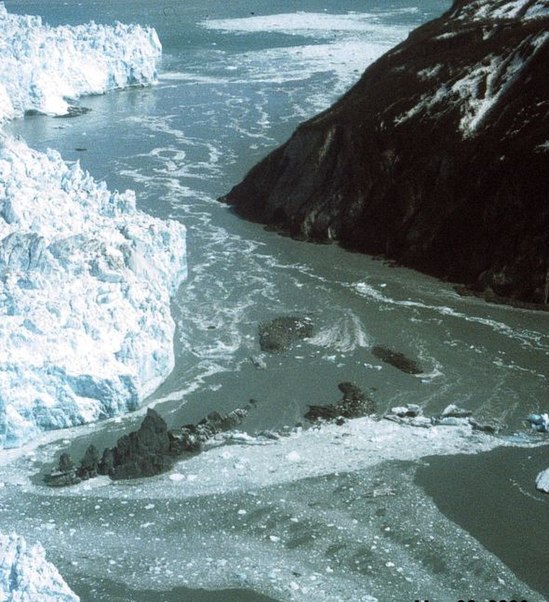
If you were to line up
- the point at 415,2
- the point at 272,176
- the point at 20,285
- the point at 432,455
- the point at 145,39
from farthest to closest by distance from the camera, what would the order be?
the point at 415,2 < the point at 145,39 < the point at 272,176 < the point at 20,285 < the point at 432,455

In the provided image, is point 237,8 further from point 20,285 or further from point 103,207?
point 20,285

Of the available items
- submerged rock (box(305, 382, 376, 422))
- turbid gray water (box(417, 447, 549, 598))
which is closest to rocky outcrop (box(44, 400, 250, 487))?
submerged rock (box(305, 382, 376, 422))

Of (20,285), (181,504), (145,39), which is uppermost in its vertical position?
(145,39)

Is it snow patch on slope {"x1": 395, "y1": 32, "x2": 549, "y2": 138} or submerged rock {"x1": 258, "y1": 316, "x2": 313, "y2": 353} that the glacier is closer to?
submerged rock {"x1": 258, "y1": 316, "x2": 313, "y2": 353}


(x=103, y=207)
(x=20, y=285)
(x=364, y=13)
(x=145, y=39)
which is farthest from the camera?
(x=364, y=13)

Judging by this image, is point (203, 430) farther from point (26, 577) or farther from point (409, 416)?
point (26, 577)

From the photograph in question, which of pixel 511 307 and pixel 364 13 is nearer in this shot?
pixel 511 307

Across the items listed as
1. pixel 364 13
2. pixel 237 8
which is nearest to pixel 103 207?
pixel 364 13
